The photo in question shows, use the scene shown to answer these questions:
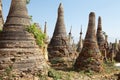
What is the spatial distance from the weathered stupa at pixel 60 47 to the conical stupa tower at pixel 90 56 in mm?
2117

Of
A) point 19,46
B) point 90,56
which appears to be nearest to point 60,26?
point 90,56

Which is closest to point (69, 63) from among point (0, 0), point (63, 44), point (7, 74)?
point (63, 44)

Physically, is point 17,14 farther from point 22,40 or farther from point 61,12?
point 61,12

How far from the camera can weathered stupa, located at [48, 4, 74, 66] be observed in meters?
25.7

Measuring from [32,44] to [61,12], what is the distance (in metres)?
12.0

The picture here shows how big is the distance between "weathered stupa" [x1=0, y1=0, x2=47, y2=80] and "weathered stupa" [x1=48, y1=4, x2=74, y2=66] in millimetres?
9828

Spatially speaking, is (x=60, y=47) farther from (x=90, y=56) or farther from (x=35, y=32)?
(x=35, y=32)

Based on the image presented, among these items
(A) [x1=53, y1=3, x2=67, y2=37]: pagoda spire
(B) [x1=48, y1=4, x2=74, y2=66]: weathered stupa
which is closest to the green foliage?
(B) [x1=48, y1=4, x2=74, y2=66]: weathered stupa

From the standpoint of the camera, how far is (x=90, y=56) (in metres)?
23.6

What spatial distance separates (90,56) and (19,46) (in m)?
9.69

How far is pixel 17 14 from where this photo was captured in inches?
624

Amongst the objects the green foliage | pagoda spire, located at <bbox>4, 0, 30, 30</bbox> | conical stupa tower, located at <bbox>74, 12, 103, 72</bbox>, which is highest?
pagoda spire, located at <bbox>4, 0, 30, 30</bbox>

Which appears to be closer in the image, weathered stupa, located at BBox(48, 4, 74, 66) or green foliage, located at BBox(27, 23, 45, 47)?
green foliage, located at BBox(27, 23, 45, 47)

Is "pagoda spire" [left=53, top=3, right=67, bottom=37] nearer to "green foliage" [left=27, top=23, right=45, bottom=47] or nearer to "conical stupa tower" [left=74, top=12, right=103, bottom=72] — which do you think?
"conical stupa tower" [left=74, top=12, right=103, bottom=72]
